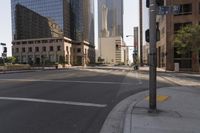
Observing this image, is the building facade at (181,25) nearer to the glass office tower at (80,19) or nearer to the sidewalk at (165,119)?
the sidewalk at (165,119)

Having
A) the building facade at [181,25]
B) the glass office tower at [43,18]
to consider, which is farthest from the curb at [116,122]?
the glass office tower at [43,18]

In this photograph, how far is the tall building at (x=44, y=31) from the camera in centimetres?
15875

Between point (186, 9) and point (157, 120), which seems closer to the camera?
point (157, 120)

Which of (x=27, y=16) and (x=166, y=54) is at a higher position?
(x=27, y=16)

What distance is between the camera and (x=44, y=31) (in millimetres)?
165625

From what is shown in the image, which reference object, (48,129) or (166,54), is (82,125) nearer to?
(48,129)

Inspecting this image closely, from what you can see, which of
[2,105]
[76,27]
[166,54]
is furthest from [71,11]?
[2,105]

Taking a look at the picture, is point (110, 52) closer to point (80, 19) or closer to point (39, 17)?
point (80, 19)

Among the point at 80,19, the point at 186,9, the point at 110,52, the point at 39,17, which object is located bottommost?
the point at 110,52

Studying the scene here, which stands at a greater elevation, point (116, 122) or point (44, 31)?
point (44, 31)

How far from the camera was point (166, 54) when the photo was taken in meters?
57.4

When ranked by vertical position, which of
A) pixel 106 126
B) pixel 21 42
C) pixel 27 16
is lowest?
pixel 106 126

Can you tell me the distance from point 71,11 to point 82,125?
6636 inches

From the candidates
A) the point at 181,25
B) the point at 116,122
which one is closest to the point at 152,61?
the point at 116,122
